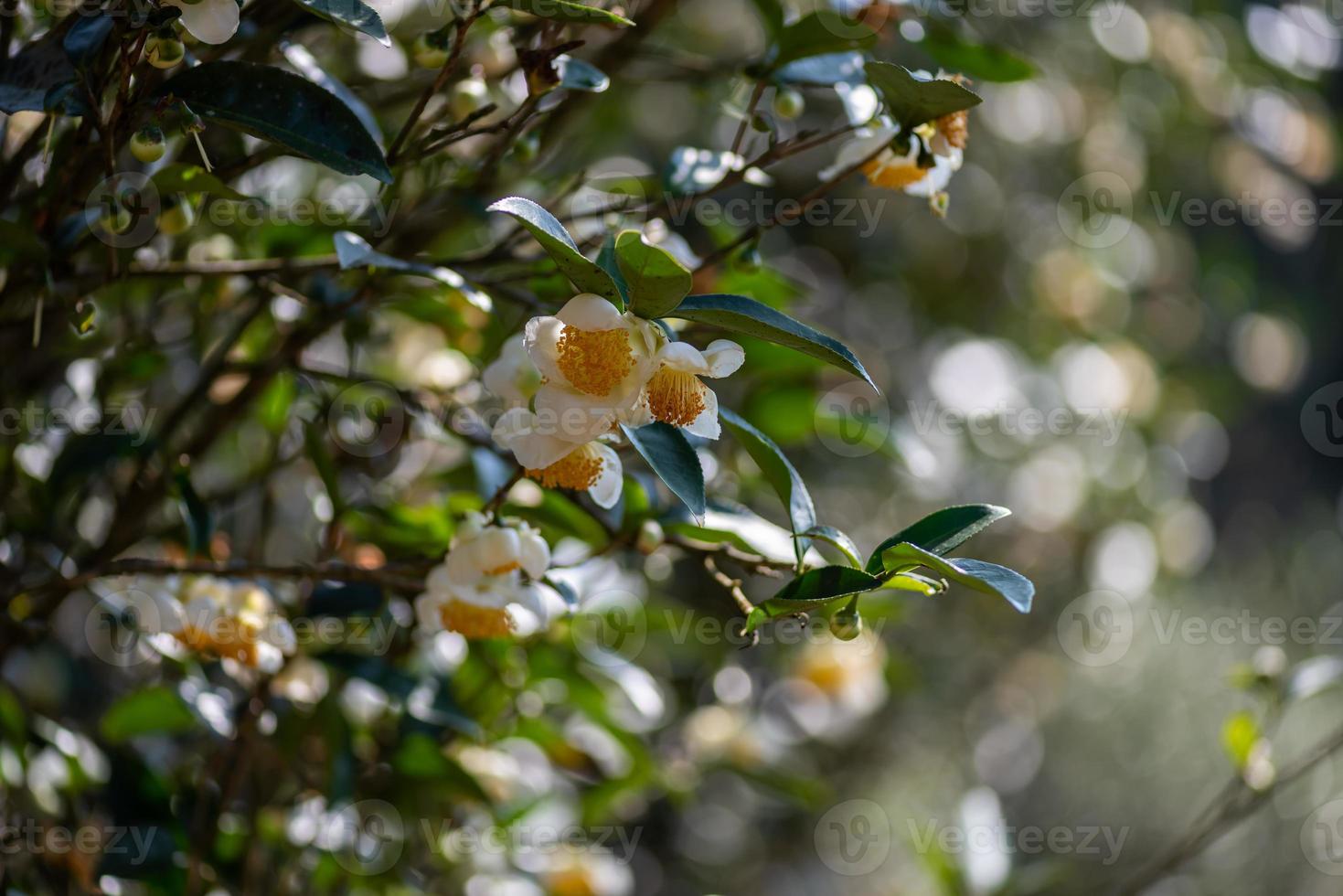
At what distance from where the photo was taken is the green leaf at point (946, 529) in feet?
2.05

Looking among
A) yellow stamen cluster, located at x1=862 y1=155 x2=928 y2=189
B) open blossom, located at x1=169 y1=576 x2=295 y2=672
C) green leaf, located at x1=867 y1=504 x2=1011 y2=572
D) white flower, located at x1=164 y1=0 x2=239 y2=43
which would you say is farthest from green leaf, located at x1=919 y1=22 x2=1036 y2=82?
open blossom, located at x1=169 y1=576 x2=295 y2=672

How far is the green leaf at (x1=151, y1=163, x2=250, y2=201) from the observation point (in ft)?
2.27

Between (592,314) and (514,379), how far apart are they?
0.19m

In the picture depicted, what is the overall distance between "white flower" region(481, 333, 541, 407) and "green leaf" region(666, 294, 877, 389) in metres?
0.20

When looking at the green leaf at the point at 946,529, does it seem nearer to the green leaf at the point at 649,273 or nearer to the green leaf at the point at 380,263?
the green leaf at the point at 649,273

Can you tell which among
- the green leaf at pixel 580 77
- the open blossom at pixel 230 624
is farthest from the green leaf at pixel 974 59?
the open blossom at pixel 230 624

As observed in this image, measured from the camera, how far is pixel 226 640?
0.83 metres

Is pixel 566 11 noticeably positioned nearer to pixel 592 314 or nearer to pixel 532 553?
pixel 592 314

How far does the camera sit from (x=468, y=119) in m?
0.71

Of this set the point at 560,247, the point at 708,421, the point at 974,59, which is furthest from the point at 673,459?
the point at 974,59

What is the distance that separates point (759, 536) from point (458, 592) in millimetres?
203

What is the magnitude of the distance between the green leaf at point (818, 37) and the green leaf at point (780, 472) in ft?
1.11

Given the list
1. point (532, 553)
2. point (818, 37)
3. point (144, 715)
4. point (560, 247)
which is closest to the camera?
point (560, 247)

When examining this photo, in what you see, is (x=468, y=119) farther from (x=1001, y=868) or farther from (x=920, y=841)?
(x=920, y=841)
